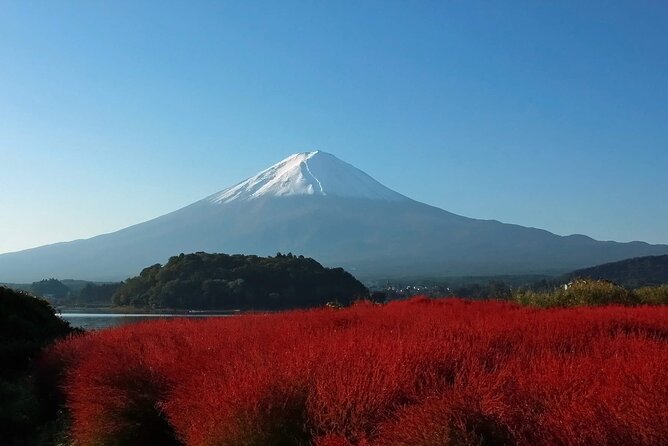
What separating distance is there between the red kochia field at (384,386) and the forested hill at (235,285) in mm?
18082

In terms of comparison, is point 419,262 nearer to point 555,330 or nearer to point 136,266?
point 136,266

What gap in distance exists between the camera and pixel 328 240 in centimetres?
13750

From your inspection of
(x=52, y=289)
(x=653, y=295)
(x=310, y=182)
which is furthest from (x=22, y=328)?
(x=310, y=182)

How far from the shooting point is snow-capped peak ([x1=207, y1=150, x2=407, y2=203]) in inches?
6396

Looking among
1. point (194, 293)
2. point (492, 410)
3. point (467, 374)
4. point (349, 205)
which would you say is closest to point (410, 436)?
point (492, 410)

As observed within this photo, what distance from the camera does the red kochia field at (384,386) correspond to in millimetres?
4992

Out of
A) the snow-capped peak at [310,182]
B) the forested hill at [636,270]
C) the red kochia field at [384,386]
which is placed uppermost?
the snow-capped peak at [310,182]

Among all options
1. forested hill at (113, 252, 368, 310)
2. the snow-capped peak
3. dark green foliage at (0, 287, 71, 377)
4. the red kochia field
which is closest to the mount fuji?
the snow-capped peak

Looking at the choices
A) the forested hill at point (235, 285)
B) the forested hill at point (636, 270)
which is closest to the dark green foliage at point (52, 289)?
the forested hill at point (235, 285)

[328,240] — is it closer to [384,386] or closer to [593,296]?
[593,296]

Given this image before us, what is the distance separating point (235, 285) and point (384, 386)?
2327cm

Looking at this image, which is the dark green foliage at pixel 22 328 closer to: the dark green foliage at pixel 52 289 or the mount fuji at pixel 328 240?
the dark green foliage at pixel 52 289

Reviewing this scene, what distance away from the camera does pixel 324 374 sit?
6305 millimetres

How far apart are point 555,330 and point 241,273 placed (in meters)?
22.5
